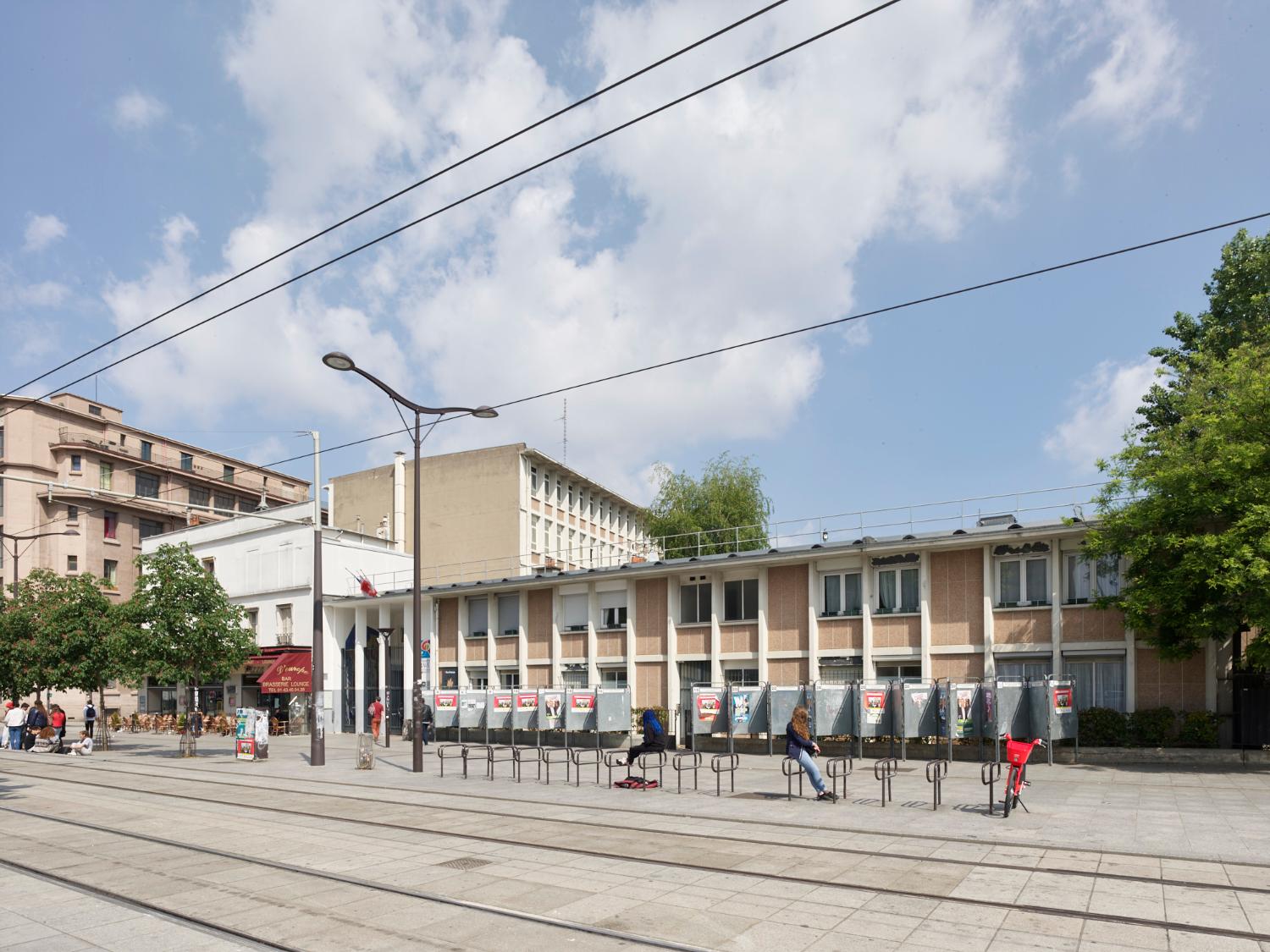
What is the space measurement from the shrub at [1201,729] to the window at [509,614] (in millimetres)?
22072

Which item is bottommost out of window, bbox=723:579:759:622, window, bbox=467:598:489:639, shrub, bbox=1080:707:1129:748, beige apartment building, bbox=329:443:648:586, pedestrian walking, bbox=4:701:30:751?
pedestrian walking, bbox=4:701:30:751

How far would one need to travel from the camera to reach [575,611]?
117ft

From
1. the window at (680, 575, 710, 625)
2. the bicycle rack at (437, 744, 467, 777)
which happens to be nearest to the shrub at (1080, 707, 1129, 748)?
the window at (680, 575, 710, 625)

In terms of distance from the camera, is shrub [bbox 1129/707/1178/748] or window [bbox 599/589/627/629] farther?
window [bbox 599/589/627/629]

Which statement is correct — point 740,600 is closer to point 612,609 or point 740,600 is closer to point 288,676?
point 612,609

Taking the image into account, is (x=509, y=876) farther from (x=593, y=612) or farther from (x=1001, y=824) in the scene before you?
(x=593, y=612)

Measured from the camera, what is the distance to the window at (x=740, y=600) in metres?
31.1

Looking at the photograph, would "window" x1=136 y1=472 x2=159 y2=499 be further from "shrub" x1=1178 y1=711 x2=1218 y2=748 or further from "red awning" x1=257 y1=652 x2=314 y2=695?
"shrub" x1=1178 y1=711 x2=1218 y2=748

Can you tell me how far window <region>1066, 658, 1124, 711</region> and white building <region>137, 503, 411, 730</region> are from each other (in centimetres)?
2794

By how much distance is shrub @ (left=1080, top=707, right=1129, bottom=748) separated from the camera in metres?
23.3

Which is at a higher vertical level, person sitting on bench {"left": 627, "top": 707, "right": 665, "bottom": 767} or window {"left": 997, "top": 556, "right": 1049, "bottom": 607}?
window {"left": 997, "top": 556, "right": 1049, "bottom": 607}

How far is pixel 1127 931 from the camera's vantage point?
8.27 m

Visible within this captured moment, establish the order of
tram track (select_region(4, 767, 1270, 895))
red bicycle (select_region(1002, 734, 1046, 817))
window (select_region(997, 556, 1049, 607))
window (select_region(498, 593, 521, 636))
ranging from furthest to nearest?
window (select_region(498, 593, 521, 636)) < window (select_region(997, 556, 1049, 607)) < red bicycle (select_region(1002, 734, 1046, 817)) < tram track (select_region(4, 767, 1270, 895))

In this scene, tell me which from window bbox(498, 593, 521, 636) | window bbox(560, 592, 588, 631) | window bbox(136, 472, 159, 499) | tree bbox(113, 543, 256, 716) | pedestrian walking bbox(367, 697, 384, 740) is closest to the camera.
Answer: tree bbox(113, 543, 256, 716)
